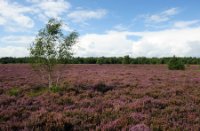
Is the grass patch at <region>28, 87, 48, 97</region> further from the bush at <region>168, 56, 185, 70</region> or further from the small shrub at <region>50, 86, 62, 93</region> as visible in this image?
the bush at <region>168, 56, 185, 70</region>

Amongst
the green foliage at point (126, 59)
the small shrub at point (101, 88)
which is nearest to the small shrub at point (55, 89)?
the small shrub at point (101, 88)

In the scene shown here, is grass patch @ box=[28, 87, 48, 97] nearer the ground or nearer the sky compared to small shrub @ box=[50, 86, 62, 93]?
nearer the ground

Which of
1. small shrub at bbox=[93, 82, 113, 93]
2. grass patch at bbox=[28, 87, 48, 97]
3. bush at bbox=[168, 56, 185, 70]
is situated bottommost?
grass patch at bbox=[28, 87, 48, 97]

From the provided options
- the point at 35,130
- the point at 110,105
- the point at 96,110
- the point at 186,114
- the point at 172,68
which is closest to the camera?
the point at 35,130

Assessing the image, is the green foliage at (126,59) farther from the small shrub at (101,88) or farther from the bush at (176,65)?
the small shrub at (101,88)

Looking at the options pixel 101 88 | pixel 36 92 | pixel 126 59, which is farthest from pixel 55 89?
pixel 126 59

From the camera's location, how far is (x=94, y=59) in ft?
336

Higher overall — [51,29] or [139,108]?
[51,29]

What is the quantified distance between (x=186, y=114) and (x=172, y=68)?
38.2 meters

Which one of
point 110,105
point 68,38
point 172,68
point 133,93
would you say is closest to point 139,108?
point 110,105

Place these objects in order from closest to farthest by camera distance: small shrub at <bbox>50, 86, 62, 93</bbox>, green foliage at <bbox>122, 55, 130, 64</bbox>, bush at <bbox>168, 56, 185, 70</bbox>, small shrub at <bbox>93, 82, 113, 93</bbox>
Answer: small shrub at <bbox>50, 86, 62, 93</bbox> → small shrub at <bbox>93, 82, 113, 93</bbox> → bush at <bbox>168, 56, 185, 70</bbox> → green foliage at <bbox>122, 55, 130, 64</bbox>

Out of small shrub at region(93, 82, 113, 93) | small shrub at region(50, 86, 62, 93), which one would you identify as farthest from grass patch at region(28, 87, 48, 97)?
small shrub at region(93, 82, 113, 93)

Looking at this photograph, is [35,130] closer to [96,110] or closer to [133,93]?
[96,110]

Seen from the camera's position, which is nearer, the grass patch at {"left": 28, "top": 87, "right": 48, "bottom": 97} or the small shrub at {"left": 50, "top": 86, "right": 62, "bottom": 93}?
the grass patch at {"left": 28, "top": 87, "right": 48, "bottom": 97}
